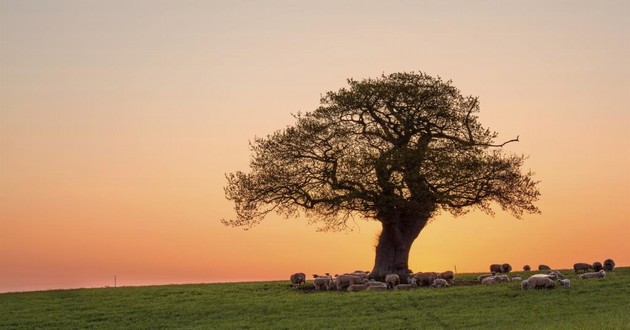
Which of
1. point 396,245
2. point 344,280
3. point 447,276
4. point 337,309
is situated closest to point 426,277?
point 447,276

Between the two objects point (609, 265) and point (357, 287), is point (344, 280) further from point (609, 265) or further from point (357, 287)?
point (609, 265)

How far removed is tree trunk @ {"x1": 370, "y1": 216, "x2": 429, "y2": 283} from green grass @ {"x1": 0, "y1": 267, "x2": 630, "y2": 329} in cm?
888

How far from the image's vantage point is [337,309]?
38.8m

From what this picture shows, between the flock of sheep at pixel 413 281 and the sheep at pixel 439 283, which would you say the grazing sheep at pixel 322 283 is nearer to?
the flock of sheep at pixel 413 281

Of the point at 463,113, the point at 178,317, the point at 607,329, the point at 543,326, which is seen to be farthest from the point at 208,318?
the point at 463,113

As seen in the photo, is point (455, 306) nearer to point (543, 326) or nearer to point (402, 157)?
point (543, 326)

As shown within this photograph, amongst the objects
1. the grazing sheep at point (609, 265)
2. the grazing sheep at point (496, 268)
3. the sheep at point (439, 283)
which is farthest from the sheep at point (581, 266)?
the sheep at point (439, 283)

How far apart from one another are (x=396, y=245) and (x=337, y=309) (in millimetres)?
17464

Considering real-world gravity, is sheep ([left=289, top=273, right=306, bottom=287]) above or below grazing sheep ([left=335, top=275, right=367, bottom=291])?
above

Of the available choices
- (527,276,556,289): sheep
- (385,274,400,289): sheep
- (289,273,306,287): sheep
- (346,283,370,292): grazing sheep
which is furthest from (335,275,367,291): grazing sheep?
(527,276,556,289): sheep

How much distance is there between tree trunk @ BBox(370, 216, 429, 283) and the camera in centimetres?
5550

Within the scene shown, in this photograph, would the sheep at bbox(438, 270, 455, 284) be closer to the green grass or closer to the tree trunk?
the tree trunk

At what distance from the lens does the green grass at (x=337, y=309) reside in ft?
113

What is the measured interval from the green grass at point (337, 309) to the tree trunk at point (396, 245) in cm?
888
